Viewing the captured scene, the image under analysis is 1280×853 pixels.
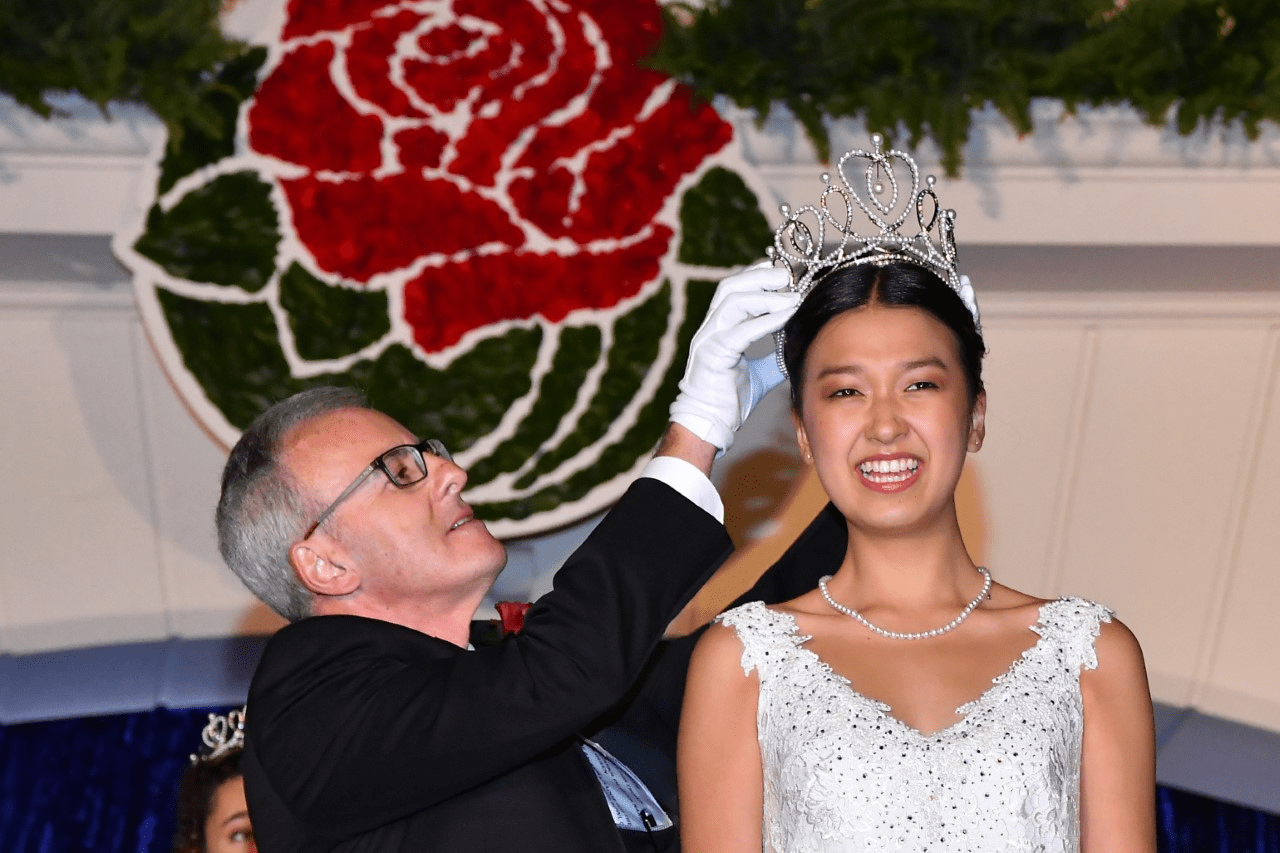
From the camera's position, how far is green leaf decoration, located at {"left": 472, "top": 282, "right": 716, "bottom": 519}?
3010 mm

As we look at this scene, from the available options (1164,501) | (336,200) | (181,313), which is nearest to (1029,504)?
(1164,501)

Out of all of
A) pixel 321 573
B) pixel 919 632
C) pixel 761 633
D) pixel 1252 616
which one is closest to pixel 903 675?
pixel 919 632

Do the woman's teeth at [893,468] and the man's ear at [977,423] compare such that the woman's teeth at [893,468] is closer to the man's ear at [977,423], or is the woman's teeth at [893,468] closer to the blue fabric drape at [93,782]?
the man's ear at [977,423]

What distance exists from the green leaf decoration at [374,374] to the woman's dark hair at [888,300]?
1219mm

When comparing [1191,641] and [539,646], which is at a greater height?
[539,646]

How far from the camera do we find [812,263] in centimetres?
191

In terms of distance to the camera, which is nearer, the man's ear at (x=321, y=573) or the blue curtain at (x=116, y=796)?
the man's ear at (x=321, y=573)

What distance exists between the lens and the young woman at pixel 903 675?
5.49 ft

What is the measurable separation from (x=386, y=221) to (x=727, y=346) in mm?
1381

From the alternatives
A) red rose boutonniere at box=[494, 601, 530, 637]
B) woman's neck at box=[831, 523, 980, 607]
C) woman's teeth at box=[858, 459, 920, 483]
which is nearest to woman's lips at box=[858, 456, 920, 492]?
woman's teeth at box=[858, 459, 920, 483]

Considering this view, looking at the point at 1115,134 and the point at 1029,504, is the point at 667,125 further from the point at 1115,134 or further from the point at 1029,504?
the point at 1029,504

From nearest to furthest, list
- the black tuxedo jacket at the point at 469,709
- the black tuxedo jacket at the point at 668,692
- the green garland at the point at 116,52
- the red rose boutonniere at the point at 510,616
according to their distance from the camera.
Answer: the black tuxedo jacket at the point at 469,709
the black tuxedo jacket at the point at 668,692
the red rose boutonniere at the point at 510,616
the green garland at the point at 116,52

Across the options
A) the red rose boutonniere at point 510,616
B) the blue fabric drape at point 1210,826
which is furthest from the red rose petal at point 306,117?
the blue fabric drape at point 1210,826

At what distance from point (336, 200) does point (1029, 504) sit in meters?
1.90
